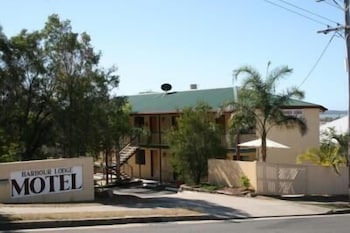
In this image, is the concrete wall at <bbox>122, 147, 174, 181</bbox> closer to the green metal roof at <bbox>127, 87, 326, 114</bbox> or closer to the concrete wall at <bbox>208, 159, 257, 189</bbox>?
the green metal roof at <bbox>127, 87, 326, 114</bbox>

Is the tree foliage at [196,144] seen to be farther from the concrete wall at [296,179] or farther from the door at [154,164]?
the door at [154,164]

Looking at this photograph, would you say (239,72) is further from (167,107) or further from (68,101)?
(167,107)

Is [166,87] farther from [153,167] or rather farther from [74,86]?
[74,86]

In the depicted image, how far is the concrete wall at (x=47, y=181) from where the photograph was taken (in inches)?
801

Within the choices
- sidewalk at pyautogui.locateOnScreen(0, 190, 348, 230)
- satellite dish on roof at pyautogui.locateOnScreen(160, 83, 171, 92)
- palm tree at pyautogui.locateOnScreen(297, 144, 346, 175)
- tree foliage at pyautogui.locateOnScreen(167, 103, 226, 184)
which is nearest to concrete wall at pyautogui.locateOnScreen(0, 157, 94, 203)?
sidewalk at pyautogui.locateOnScreen(0, 190, 348, 230)

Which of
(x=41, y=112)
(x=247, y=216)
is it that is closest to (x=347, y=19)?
(x=247, y=216)

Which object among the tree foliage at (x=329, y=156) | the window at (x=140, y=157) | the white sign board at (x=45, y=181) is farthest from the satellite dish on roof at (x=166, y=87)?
the white sign board at (x=45, y=181)

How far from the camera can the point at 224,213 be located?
19688 millimetres

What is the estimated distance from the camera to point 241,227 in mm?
16391

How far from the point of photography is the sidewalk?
1573 cm

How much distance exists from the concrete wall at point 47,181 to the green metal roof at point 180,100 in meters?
17.8

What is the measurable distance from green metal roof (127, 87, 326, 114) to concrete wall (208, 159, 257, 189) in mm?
8998

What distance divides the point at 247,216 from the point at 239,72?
10.8 metres

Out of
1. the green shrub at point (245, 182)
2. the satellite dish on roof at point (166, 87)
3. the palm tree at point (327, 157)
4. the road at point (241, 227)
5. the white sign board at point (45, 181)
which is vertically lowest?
the road at point (241, 227)
